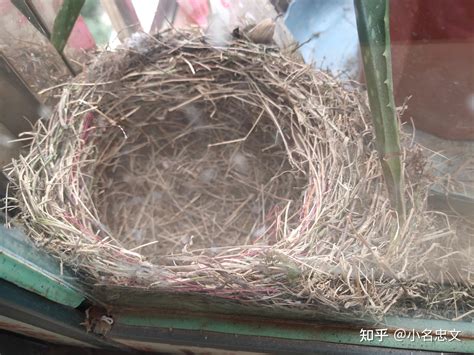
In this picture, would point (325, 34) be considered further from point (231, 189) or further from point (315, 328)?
point (315, 328)

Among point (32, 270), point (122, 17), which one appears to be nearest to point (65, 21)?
point (122, 17)

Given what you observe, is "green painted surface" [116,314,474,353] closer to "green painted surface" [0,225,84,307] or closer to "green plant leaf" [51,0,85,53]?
"green painted surface" [0,225,84,307]

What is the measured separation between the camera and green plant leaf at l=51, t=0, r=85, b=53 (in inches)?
41.0

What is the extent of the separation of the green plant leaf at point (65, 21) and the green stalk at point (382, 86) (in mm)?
523

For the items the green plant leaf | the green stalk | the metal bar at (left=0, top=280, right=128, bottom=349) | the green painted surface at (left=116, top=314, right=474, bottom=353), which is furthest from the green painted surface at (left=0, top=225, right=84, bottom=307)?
the green stalk

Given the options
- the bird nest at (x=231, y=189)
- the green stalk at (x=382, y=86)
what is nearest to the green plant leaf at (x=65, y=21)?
the bird nest at (x=231, y=189)

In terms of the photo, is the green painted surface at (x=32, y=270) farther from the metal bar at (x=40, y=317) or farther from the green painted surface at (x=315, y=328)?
the green painted surface at (x=315, y=328)

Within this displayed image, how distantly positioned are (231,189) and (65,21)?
1.68 feet

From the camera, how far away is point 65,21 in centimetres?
106

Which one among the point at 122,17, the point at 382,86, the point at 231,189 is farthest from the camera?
the point at 231,189

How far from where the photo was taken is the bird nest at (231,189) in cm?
89

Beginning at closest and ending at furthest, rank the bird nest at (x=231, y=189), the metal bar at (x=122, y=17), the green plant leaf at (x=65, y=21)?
the bird nest at (x=231, y=189)
the green plant leaf at (x=65, y=21)
the metal bar at (x=122, y=17)

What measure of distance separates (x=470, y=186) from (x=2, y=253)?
29.6 inches

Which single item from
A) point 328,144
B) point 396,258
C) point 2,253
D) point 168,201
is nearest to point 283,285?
point 396,258
